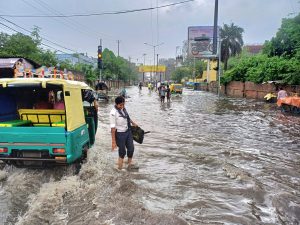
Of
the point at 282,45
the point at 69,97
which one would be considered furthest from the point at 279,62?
the point at 69,97

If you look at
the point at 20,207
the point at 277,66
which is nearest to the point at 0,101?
the point at 20,207

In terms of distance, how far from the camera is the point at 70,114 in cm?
666

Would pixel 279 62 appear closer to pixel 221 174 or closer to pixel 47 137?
pixel 221 174

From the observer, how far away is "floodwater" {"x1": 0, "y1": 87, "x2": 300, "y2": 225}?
205 inches

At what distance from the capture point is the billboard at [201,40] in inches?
2620

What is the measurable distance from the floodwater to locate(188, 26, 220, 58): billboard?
57.2 m

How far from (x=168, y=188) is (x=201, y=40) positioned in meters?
62.9

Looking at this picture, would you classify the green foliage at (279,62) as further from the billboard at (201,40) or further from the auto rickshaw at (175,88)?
the billboard at (201,40)

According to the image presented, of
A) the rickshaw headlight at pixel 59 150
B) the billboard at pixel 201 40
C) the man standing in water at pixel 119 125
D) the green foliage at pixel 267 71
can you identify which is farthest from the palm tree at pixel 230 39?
the rickshaw headlight at pixel 59 150

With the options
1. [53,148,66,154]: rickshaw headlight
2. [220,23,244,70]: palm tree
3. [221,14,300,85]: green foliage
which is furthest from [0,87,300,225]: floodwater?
[220,23,244,70]: palm tree

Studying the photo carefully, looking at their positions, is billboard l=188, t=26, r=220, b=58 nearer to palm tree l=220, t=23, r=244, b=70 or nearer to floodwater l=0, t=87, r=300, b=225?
palm tree l=220, t=23, r=244, b=70

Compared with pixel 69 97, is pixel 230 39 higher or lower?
higher

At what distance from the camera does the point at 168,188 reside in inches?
261

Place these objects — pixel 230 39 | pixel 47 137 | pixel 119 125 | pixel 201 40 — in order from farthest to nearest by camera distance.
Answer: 1. pixel 201 40
2. pixel 230 39
3. pixel 119 125
4. pixel 47 137
